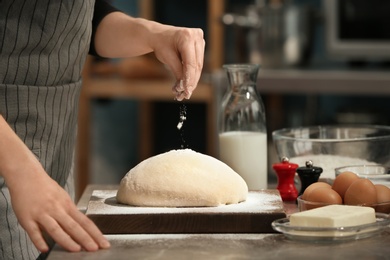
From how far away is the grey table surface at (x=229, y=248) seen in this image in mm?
1312

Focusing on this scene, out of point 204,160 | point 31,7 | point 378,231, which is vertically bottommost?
point 378,231

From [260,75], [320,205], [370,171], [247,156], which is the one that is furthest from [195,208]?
[260,75]

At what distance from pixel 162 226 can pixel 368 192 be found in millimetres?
377

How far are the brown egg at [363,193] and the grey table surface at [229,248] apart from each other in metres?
0.10

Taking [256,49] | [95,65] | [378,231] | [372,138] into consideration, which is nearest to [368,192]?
[378,231]

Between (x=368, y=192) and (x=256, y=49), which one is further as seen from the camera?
(x=256, y=49)

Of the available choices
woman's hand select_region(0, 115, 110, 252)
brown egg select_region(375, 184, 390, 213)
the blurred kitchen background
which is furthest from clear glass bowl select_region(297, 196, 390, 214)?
the blurred kitchen background

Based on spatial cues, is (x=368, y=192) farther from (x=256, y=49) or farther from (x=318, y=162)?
(x=256, y=49)

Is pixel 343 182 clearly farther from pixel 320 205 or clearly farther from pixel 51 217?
pixel 51 217

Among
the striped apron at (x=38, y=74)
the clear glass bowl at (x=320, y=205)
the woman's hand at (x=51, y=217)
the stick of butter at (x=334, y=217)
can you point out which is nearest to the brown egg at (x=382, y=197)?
the clear glass bowl at (x=320, y=205)

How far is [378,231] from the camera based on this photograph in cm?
144

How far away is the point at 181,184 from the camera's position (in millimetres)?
1508

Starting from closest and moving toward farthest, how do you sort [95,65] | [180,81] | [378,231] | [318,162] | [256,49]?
[378,231], [180,81], [318,162], [256,49], [95,65]

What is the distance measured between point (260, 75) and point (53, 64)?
1.96 m
